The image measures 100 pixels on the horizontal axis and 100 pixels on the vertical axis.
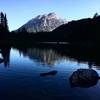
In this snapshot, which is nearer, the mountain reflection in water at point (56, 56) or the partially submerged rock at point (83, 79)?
the partially submerged rock at point (83, 79)

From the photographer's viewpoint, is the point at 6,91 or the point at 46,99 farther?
the point at 6,91

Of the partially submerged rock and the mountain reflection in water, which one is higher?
the partially submerged rock

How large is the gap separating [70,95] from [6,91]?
9.11m

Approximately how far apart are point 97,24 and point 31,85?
15817 cm

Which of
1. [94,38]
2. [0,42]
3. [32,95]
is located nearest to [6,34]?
[0,42]

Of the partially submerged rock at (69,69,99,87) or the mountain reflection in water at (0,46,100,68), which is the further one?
the mountain reflection in water at (0,46,100,68)

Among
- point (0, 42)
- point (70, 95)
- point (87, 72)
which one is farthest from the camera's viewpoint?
point (0, 42)

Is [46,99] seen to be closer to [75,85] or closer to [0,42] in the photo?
[75,85]

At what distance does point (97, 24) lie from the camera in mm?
191000

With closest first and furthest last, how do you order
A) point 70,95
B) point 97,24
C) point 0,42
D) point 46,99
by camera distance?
point 46,99 → point 70,95 → point 0,42 → point 97,24

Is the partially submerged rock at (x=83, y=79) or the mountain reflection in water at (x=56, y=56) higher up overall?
the partially submerged rock at (x=83, y=79)

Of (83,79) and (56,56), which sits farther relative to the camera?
(56,56)

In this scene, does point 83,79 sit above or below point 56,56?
above

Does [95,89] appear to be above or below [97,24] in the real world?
below
